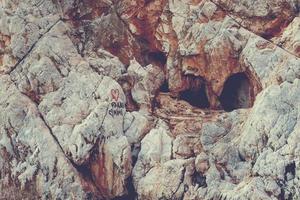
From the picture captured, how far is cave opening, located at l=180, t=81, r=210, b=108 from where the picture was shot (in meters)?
42.2

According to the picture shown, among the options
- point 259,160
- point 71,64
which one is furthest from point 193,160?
point 71,64

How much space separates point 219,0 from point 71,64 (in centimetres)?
1100

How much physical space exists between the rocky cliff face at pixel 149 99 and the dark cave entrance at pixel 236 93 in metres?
0.07

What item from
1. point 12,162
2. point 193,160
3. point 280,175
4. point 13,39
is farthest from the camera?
point 13,39

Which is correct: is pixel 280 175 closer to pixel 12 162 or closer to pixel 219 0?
pixel 219 0

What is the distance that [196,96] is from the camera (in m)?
42.5

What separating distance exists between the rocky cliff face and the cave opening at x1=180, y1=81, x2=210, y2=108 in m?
0.08

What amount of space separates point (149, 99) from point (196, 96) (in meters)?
3.49

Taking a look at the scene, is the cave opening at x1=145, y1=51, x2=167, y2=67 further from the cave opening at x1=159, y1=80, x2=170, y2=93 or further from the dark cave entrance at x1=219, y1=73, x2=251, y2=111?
the dark cave entrance at x1=219, y1=73, x2=251, y2=111

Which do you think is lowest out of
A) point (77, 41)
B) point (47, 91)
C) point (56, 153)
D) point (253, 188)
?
point (253, 188)

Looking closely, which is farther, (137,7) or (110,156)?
(137,7)

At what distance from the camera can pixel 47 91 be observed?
40.4 m

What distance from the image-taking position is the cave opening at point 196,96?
4216 centimetres

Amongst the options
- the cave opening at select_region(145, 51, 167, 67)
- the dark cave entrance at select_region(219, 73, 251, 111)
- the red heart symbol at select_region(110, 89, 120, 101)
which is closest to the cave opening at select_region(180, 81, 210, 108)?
the dark cave entrance at select_region(219, 73, 251, 111)
